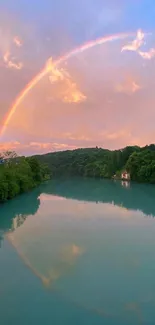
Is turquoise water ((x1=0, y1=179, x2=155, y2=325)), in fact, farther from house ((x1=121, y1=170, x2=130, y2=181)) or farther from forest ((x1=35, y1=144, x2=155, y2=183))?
house ((x1=121, y1=170, x2=130, y2=181))

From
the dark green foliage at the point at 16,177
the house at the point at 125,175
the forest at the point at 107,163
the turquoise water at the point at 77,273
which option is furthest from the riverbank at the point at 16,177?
the house at the point at 125,175

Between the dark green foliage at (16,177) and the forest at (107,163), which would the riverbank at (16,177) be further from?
the forest at (107,163)

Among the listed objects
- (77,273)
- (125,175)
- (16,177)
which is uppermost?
(125,175)

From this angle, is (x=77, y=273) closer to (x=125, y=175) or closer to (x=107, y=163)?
(x=125, y=175)

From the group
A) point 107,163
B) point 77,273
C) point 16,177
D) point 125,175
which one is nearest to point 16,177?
point 16,177

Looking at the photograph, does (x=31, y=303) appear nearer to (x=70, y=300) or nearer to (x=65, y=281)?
(x=70, y=300)

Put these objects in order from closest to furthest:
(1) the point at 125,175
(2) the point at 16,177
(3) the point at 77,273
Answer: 1. (3) the point at 77,273
2. (2) the point at 16,177
3. (1) the point at 125,175
